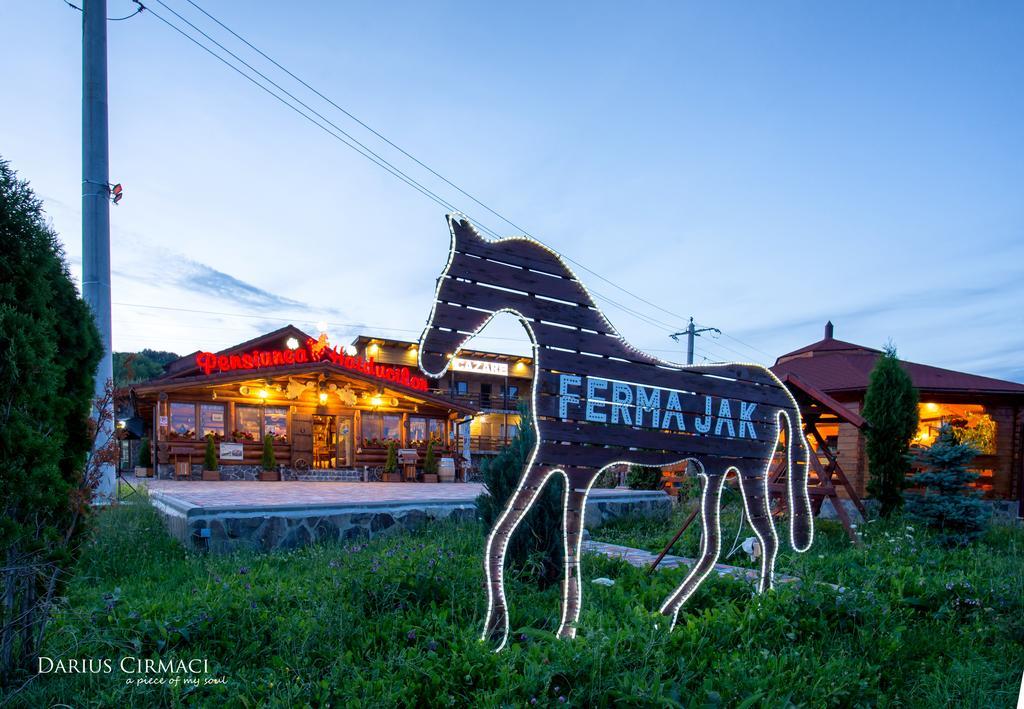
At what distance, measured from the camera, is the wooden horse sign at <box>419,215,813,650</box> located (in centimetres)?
406

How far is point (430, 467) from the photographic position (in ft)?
72.5

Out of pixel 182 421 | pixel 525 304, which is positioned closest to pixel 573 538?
pixel 525 304

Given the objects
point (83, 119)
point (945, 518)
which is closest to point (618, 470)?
point (945, 518)

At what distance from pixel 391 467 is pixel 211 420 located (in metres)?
5.87

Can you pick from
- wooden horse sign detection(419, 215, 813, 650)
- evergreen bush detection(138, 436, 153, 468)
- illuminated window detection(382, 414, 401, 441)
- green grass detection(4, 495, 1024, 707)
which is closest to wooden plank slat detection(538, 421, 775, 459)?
wooden horse sign detection(419, 215, 813, 650)

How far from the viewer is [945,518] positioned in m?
9.57

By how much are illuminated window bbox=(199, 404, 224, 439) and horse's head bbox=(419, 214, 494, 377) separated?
1844 centimetres

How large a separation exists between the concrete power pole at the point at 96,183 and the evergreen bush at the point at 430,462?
1233 cm

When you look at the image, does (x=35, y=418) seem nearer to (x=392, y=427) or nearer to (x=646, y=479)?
(x=646, y=479)

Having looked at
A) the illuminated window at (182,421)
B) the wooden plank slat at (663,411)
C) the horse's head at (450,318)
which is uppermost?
the horse's head at (450,318)

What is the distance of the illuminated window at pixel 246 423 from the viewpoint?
20.5 metres

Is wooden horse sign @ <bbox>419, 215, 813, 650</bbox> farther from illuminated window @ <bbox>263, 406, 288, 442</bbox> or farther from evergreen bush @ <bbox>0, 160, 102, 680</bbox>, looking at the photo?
illuminated window @ <bbox>263, 406, 288, 442</bbox>

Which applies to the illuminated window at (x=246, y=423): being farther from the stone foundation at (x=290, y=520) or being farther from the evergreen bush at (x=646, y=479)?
the evergreen bush at (x=646, y=479)

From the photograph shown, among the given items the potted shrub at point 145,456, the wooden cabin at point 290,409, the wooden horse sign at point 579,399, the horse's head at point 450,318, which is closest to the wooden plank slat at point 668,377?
the wooden horse sign at point 579,399
